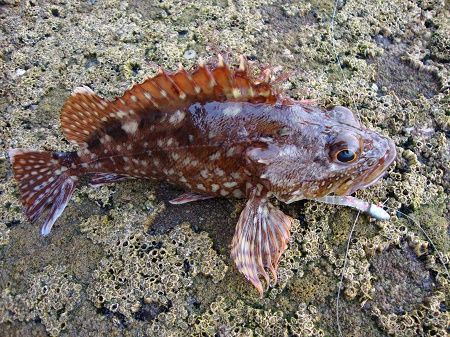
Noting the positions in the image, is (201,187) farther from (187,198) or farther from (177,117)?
(177,117)

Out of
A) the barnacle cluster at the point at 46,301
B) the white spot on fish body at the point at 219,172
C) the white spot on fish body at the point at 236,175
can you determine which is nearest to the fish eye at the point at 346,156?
the white spot on fish body at the point at 236,175

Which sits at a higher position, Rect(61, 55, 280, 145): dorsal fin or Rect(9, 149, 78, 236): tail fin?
Rect(61, 55, 280, 145): dorsal fin

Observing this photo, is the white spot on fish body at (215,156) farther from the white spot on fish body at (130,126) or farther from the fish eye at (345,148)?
the fish eye at (345,148)

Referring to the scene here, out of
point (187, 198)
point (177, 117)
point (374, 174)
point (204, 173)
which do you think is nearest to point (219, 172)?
point (204, 173)

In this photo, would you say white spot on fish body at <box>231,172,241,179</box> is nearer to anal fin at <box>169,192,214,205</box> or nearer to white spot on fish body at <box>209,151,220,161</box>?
white spot on fish body at <box>209,151,220,161</box>

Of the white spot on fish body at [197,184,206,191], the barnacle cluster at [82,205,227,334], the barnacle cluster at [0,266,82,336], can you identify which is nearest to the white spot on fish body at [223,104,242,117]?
the white spot on fish body at [197,184,206,191]

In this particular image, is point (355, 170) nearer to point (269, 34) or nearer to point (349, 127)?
point (349, 127)

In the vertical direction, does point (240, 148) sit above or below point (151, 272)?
above

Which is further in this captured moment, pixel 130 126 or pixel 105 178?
pixel 105 178
